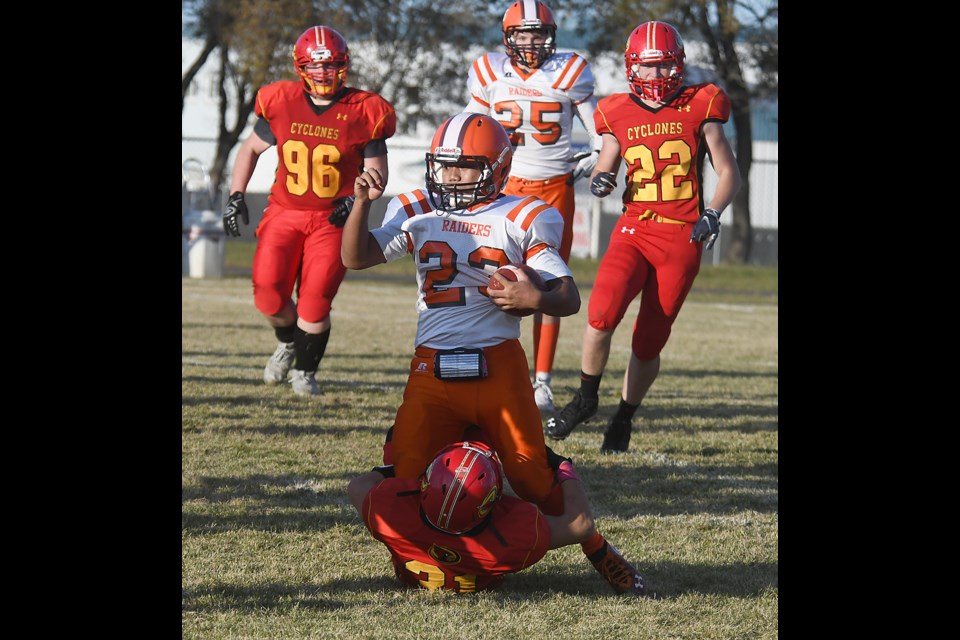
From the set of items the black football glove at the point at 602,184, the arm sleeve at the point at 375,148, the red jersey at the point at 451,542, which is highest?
the arm sleeve at the point at 375,148

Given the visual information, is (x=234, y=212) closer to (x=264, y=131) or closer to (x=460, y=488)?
(x=264, y=131)

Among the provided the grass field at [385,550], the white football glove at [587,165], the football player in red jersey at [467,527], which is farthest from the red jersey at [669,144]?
the football player in red jersey at [467,527]

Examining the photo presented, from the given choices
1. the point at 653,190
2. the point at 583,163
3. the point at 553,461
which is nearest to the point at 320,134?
the point at 583,163

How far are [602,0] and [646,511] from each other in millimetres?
22868

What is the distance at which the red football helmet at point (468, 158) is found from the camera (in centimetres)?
404

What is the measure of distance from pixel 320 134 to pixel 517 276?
144 inches

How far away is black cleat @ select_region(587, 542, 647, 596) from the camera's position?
3.85 metres

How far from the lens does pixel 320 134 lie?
7148mm

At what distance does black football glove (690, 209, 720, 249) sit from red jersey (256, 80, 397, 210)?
216 cm

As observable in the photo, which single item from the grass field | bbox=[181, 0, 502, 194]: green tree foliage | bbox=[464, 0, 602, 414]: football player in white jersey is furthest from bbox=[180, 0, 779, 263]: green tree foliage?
bbox=[464, 0, 602, 414]: football player in white jersey

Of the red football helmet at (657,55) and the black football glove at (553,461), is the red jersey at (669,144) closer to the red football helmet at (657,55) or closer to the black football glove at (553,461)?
the red football helmet at (657,55)

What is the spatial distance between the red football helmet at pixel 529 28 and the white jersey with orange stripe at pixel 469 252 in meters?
3.29
